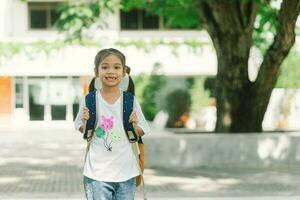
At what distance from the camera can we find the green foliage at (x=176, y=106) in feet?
109

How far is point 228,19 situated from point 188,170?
364 cm

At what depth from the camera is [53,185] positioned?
11.3m

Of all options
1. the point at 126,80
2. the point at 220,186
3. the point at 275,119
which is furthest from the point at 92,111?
the point at 275,119

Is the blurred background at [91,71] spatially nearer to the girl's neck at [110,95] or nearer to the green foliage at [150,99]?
the green foliage at [150,99]

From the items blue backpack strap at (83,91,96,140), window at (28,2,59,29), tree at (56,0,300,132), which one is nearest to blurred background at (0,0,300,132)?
window at (28,2,59,29)

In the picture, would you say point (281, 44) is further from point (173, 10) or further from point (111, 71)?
point (111, 71)

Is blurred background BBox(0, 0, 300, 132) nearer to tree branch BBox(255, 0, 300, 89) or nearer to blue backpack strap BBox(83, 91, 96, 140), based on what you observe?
tree branch BBox(255, 0, 300, 89)

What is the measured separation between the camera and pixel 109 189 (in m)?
4.89

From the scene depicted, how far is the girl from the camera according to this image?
483cm

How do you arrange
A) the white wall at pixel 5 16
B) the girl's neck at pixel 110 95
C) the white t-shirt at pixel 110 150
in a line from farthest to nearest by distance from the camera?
the white wall at pixel 5 16, the girl's neck at pixel 110 95, the white t-shirt at pixel 110 150

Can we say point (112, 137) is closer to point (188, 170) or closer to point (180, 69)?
point (188, 170)

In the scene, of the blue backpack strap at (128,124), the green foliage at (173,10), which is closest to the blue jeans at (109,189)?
the blue backpack strap at (128,124)

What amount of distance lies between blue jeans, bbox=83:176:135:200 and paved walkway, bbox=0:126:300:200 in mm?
4594

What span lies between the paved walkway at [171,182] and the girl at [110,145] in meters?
4.65
